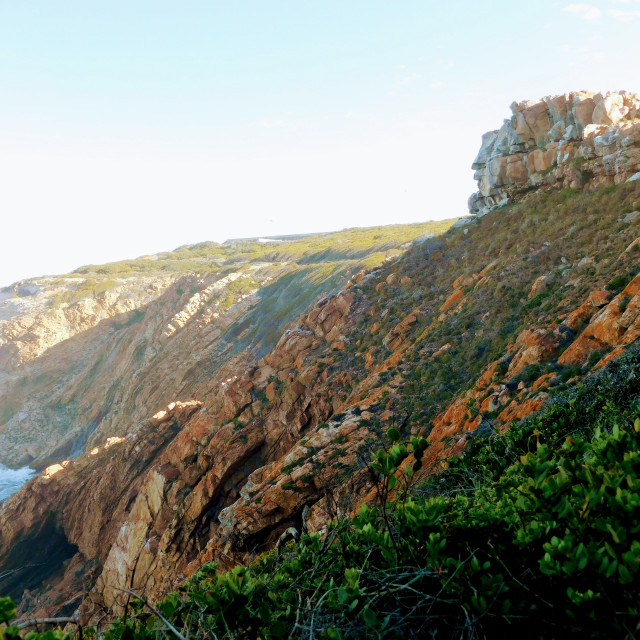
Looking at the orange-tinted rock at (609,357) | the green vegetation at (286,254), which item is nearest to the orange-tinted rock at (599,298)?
the orange-tinted rock at (609,357)

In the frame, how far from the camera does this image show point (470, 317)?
46.4 feet

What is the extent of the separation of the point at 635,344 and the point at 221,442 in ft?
45.2

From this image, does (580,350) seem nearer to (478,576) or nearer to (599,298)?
(599,298)

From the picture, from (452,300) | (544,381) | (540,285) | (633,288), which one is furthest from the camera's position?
(452,300)

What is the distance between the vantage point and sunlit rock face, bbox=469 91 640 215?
15.6 m

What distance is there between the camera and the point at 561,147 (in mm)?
18297

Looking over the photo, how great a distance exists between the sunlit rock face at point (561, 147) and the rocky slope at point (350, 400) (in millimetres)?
961

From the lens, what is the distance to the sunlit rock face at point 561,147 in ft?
51.2

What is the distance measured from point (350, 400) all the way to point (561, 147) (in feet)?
46.0

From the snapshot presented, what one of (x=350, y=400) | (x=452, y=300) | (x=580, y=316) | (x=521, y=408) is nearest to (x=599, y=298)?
(x=580, y=316)

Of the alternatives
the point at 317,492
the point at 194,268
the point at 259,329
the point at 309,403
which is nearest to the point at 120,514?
the point at 309,403

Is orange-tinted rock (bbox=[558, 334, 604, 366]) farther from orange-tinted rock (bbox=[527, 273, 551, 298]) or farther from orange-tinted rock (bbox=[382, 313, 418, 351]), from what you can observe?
orange-tinted rock (bbox=[382, 313, 418, 351])

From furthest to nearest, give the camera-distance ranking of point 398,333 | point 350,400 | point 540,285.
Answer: point 398,333 → point 350,400 → point 540,285

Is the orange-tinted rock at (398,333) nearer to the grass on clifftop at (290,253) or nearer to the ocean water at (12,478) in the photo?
the grass on clifftop at (290,253)
